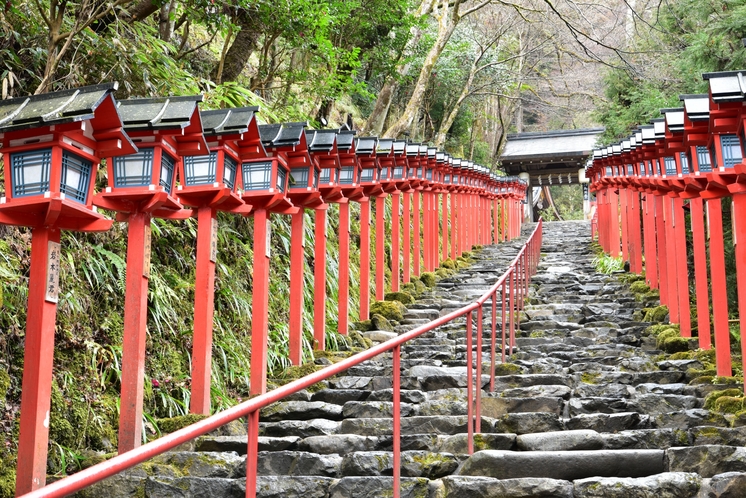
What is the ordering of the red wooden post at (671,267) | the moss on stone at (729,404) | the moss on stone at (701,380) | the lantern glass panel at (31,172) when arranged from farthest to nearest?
the red wooden post at (671,267) → the moss on stone at (701,380) → the moss on stone at (729,404) → the lantern glass panel at (31,172)

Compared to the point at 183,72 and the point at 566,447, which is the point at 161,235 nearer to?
the point at 183,72

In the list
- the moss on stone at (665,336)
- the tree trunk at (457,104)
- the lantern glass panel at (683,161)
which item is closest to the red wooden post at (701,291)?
the moss on stone at (665,336)

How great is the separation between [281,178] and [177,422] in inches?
111

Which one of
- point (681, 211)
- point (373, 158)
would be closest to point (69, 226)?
point (373, 158)

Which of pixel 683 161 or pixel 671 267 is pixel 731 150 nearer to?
pixel 683 161

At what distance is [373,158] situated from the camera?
37.3 ft

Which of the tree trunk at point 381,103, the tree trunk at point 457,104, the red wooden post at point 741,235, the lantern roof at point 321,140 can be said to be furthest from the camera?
the tree trunk at point 457,104

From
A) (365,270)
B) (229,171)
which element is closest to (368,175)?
(365,270)

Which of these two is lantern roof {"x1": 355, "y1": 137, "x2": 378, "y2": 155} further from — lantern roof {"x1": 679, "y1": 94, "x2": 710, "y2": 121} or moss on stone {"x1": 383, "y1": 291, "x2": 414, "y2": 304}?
lantern roof {"x1": 679, "y1": 94, "x2": 710, "y2": 121}

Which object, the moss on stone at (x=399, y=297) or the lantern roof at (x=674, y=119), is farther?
the moss on stone at (x=399, y=297)

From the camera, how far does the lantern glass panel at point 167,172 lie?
18.3 ft

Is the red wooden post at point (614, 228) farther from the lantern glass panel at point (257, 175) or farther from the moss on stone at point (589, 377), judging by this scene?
the lantern glass panel at point (257, 175)

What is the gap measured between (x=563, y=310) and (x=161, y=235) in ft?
19.4

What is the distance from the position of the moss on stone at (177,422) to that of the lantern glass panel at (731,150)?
5.01m
